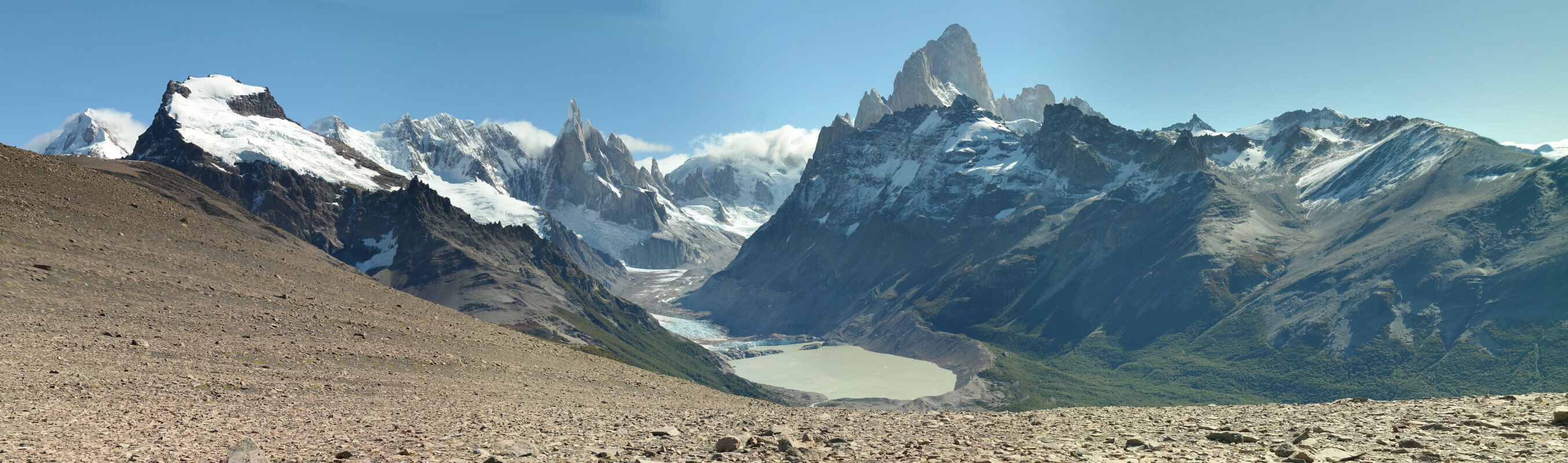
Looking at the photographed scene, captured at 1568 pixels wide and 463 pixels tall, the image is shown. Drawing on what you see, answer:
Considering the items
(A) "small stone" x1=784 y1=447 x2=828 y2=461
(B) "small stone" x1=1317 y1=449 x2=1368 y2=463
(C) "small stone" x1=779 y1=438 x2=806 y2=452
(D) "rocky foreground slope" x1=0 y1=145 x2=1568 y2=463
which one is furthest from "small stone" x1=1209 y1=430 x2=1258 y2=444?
(C) "small stone" x1=779 y1=438 x2=806 y2=452

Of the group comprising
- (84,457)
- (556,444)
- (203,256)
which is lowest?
(84,457)

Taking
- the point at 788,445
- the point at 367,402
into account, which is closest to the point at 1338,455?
the point at 788,445

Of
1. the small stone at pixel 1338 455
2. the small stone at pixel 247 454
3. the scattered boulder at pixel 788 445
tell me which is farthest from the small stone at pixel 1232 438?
the small stone at pixel 247 454

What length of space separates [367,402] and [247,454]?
17.9 m

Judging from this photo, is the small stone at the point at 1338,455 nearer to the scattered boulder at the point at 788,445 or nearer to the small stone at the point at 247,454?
the scattered boulder at the point at 788,445

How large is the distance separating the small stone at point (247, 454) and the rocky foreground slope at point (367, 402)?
4.2 inches

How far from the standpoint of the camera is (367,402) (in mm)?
41531

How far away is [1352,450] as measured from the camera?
79.7ft

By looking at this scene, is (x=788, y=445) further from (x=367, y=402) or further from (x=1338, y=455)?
(x=367, y=402)

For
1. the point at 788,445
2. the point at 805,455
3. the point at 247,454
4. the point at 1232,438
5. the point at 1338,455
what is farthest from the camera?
the point at 1232,438

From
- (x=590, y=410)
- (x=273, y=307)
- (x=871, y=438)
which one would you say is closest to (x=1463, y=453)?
(x=871, y=438)

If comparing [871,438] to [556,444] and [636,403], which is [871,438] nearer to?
[556,444]

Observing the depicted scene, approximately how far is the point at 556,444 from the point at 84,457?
48.3ft

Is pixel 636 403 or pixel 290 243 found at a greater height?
pixel 290 243
